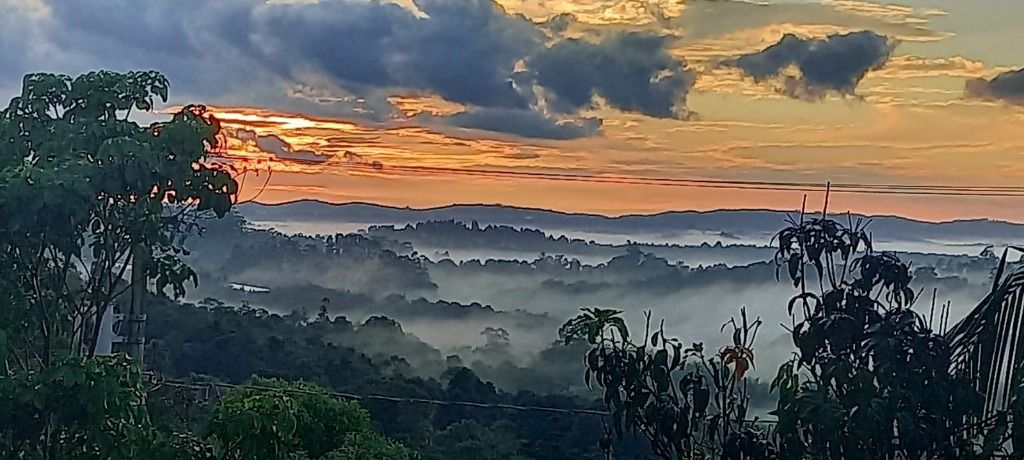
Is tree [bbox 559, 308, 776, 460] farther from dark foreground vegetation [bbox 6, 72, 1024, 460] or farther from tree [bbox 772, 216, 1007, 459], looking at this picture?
tree [bbox 772, 216, 1007, 459]

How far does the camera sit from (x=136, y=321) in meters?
4.89

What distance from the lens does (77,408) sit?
11.8 feet

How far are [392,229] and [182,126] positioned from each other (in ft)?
5.09

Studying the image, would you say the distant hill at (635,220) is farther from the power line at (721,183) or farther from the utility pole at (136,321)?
the utility pole at (136,321)

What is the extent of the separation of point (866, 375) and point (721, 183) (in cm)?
205

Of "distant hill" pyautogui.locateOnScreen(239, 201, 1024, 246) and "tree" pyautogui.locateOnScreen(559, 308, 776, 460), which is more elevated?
"distant hill" pyautogui.locateOnScreen(239, 201, 1024, 246)

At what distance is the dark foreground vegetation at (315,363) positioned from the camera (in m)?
2.88

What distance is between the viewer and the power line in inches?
172

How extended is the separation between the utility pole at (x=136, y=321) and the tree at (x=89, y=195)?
0.08 metres

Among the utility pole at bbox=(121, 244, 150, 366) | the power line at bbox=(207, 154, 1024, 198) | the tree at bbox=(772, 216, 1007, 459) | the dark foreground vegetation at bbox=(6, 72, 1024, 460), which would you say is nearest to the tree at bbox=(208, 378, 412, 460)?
the dark foreground vegetation at bbox=(6, 72, 1024, 460)

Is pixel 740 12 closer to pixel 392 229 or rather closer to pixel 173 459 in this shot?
pixel 392 229

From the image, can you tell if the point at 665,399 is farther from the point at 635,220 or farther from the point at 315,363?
the point at 315,363

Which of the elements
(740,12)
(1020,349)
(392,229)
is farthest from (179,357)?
(1020,349)

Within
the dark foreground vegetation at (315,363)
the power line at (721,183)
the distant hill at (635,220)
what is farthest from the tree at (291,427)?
the distant hill at (635,220)
